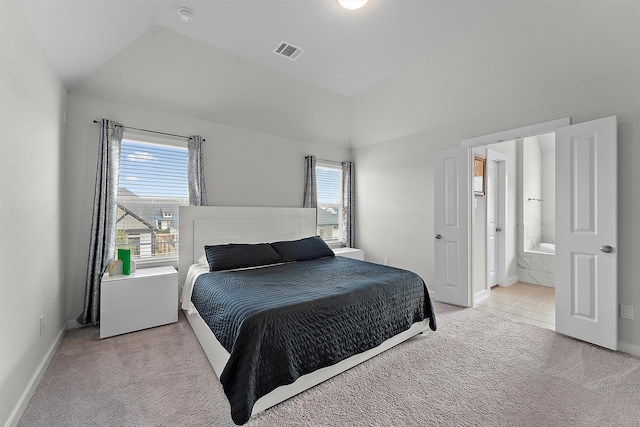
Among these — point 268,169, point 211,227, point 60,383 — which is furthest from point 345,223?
point 60,383

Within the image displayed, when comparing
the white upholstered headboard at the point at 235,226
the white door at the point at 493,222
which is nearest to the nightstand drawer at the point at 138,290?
the white upholstered headboard at the point at 235,226

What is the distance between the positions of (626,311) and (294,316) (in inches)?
118

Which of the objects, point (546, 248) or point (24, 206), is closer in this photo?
point (24, 206)

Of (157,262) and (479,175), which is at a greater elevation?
(479,175)

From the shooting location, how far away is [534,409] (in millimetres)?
1765

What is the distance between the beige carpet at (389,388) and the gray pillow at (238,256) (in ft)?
2.66

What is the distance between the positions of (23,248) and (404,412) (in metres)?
2.70

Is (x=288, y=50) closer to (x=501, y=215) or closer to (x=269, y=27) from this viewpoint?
(x=269, y=27)

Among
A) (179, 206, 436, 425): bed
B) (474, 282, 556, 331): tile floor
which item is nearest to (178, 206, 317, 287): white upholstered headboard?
(179, 206, 436, 425): bed

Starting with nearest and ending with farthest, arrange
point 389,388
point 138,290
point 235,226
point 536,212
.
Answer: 1. point 389,388
2. point 138,290
3. point 235,226
4. point 536,212

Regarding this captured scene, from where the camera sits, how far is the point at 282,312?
72.8 inches

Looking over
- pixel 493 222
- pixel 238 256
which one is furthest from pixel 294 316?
pixel 493 222

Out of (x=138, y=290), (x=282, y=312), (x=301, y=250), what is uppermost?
(x=301, y=250)

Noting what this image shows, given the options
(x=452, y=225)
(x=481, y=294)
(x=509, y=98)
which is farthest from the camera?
(x=481, y=294)
